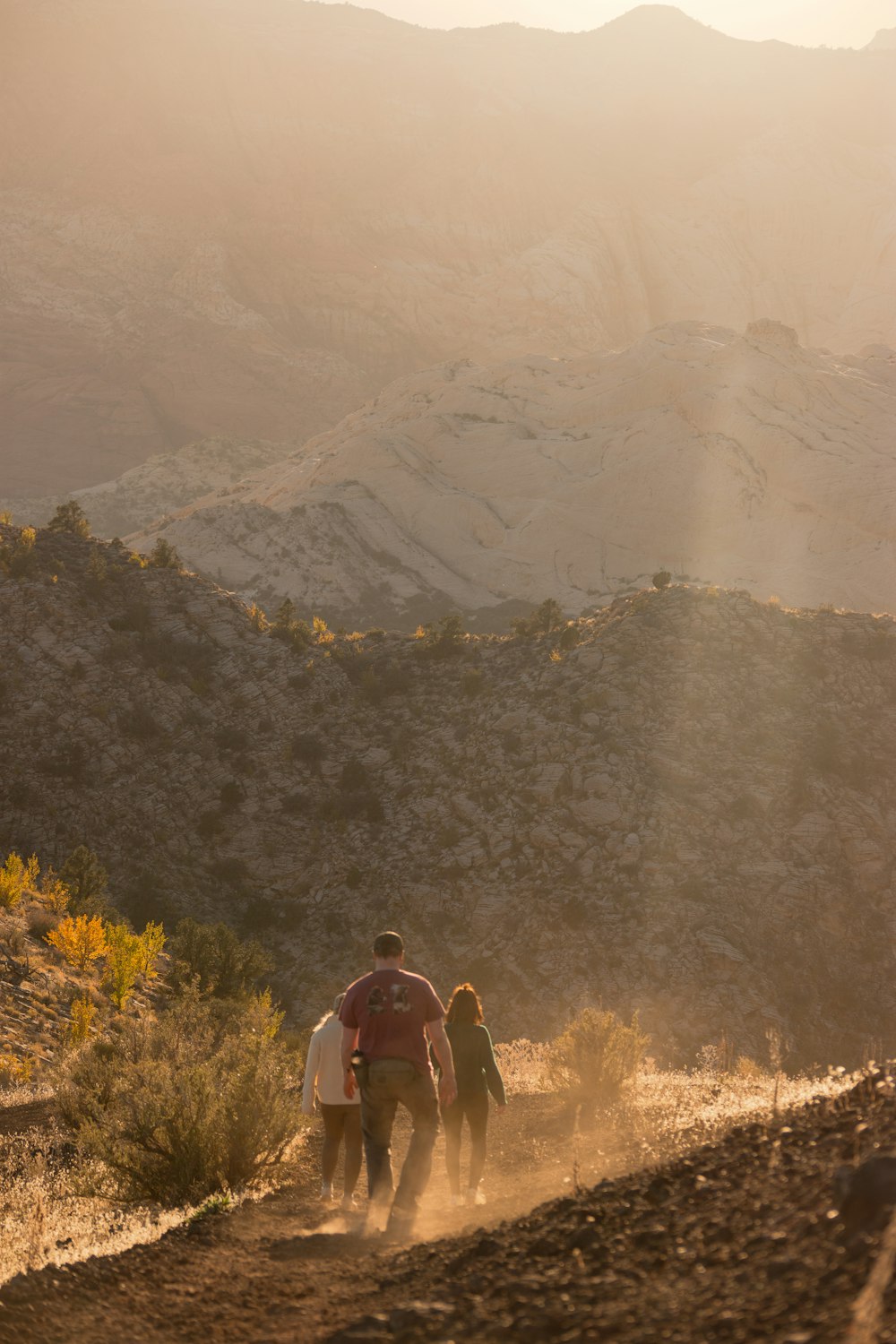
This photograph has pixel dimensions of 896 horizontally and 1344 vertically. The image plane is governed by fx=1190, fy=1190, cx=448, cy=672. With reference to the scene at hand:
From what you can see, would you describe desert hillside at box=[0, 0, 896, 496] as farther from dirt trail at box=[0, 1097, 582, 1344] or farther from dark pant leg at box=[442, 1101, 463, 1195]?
dirt trail at box=[0, 1097, 582, 1344]

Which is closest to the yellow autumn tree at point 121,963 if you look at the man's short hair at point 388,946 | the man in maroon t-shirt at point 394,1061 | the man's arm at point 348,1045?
the man's arm at point 348,1045

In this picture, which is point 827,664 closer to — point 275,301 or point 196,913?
point 196,913

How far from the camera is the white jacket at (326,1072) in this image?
7645 millimetres

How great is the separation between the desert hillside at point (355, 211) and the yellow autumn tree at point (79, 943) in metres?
103

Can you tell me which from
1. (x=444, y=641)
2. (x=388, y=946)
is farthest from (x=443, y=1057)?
(x=444, y=641)

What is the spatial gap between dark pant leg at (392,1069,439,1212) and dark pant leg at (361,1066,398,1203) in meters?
0.09

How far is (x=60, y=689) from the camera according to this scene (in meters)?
28.6

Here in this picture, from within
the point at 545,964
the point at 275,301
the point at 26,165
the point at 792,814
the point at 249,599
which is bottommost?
the point at 545,964

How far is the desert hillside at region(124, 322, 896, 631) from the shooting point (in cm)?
6050

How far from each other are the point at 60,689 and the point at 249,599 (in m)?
31.0

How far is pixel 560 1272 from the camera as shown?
174 inches

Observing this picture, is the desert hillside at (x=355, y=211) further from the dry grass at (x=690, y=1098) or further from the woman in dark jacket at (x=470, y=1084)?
the woman in dark jacket at (x=470, y=1084)

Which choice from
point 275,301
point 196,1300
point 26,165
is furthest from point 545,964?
point 26,165

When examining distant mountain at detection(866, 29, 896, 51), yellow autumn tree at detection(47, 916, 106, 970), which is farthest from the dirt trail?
distant mountain at detection(866, 29, 896, 51)
